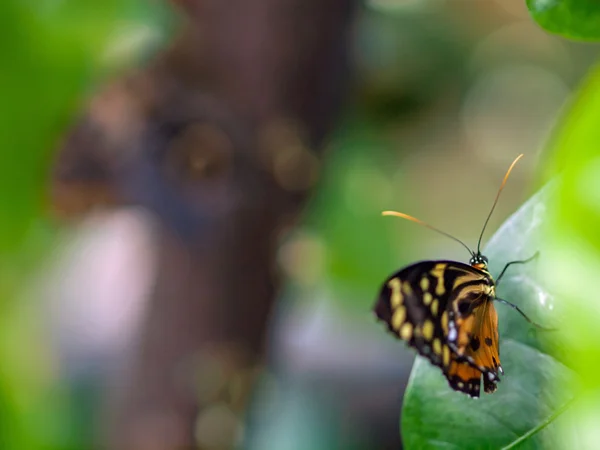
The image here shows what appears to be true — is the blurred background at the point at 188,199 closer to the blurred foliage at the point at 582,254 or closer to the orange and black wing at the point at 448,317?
the orange and black wing at the point at 448,317

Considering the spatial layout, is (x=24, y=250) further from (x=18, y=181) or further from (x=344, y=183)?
(x=344, y=183)

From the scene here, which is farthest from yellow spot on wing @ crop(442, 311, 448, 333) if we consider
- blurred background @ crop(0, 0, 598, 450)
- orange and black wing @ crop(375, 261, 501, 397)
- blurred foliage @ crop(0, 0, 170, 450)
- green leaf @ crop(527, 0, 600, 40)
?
blurred foliage @ crop(0, 0, 170, 450)

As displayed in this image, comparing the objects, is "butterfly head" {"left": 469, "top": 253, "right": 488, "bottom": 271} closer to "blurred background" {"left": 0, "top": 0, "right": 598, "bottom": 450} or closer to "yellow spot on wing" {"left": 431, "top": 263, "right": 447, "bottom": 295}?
"yellow spot on wing" {"left": 431, "top": 263, "right": 447, "bottom": 295}

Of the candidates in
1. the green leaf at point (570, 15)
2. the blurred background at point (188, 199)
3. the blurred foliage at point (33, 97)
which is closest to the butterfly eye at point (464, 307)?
the green leaf at point (570, 15)

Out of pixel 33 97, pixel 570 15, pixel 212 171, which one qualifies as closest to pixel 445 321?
pixel 570 15

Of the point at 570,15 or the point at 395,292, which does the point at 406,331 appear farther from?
the point at 570,15

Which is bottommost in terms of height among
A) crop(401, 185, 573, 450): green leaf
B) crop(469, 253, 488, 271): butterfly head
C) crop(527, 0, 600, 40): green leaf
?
crop(401, 185, 573, 450): green leaf
